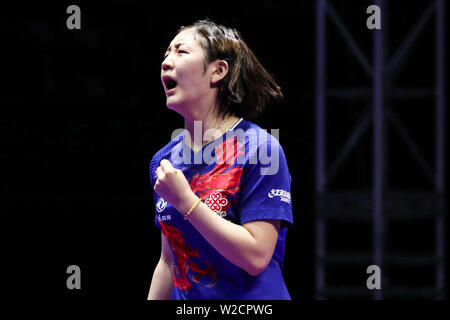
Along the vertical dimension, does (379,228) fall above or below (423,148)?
below

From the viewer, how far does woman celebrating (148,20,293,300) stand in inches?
47.5

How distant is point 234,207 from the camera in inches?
50.9

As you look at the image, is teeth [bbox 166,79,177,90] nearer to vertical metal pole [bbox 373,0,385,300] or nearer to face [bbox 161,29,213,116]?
face [bbox 161,29,213,116]

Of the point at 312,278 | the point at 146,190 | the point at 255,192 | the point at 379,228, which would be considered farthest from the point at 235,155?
the point at 312,278

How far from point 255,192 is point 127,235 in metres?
3.17

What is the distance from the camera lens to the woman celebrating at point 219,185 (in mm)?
1207

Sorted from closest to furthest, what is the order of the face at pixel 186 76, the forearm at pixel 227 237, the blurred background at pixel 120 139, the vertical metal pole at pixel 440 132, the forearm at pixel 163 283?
1. the forearm at pixel 227 237
2. the face at pixel 186 76
3. the forearm at pixel 163 283
4. the vertical metal pole at pixel 440 132
5. the blurred background at pixel 120 139

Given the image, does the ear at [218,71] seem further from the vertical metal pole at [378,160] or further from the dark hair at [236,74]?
the vertical metal pole at [378,160]

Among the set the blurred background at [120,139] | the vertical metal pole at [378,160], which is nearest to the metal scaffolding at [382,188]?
the vertical metal pole at [378,160]

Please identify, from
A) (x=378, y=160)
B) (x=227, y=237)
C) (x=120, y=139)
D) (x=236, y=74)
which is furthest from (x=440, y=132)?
(x=227, y=237)

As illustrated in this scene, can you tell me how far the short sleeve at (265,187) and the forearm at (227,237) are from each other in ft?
0.21

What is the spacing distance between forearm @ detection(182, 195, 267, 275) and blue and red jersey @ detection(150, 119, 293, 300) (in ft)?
0.21
